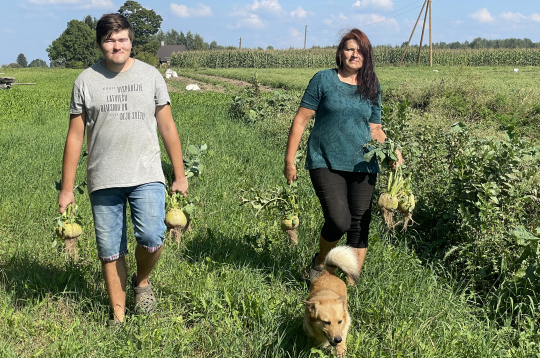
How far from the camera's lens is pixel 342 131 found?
3.69 m

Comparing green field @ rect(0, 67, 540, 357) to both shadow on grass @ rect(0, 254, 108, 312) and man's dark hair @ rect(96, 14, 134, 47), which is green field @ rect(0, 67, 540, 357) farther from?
man's dark hair @ rect(96, 14, 134, 47)

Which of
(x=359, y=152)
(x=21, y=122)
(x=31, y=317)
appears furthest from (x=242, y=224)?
(x=21, y=122)

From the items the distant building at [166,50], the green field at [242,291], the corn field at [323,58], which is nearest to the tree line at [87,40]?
Answer: the distant building at [166,50]

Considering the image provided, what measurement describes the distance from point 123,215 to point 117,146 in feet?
1.68

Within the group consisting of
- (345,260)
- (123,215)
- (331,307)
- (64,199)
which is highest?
(64,199)

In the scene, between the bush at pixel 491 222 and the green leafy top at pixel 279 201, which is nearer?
Answer: the bush at pixel 491 222

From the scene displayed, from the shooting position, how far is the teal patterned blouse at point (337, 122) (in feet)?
12.0

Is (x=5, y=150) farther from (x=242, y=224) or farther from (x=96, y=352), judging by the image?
(x=96, y=352)

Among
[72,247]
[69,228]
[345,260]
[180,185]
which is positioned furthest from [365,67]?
[72,247]

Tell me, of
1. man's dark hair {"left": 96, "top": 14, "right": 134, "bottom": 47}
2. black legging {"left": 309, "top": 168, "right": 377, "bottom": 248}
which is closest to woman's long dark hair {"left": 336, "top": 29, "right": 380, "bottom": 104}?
black legging {"left": 309, "top": 168, "right": 377, "bottom": 248}

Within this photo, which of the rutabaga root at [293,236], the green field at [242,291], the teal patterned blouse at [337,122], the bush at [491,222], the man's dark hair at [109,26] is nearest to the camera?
the man's dark hair at [109,26]

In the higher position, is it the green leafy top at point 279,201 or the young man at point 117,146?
the young man at point 117,146

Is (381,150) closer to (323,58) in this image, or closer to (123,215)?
(123,215)

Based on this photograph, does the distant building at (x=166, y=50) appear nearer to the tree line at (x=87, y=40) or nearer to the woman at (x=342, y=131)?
the tree line at (x=87, y=40)
